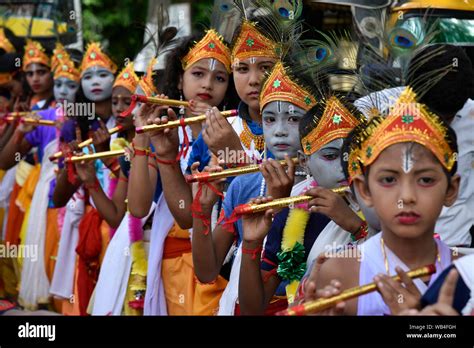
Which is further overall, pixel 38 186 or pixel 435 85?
A: pixel 38 186

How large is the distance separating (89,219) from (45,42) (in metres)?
3.24

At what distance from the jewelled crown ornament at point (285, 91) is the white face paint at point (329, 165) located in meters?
0.40

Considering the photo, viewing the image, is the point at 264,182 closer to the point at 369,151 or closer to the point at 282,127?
the point at 282,127

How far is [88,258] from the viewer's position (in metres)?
7.57

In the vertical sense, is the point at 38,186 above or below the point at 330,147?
above

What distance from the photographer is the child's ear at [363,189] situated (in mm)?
3881

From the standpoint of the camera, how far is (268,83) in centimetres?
506

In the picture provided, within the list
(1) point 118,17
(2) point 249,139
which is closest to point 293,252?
(2) point 249,139

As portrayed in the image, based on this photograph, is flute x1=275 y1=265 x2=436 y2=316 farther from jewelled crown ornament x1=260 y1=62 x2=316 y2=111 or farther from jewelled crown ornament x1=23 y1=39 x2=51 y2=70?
jewelled crown ornament x1=23 y1=39 x2=51 y2=70
